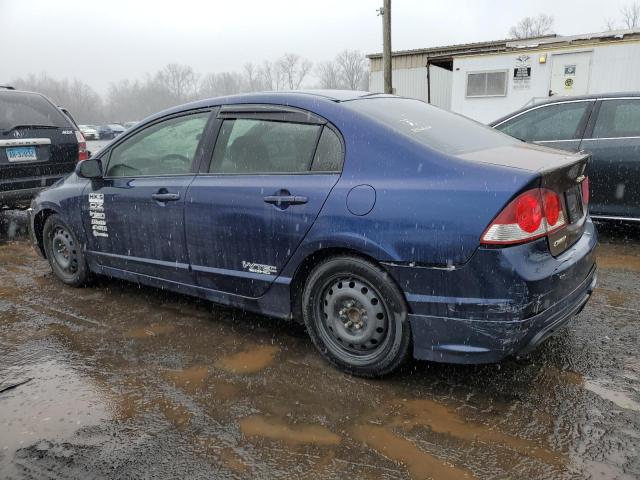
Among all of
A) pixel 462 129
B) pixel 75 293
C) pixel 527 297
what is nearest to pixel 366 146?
pixel 462 129

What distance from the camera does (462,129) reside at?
3012mm

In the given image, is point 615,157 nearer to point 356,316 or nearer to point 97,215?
point 356,316

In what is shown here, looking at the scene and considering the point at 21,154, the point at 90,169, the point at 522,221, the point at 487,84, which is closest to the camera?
the point at 522,221

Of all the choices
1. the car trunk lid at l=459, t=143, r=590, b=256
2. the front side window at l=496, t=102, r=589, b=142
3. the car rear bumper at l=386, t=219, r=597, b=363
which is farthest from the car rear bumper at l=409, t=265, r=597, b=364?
the front side window at l=496, t=102, r=589, b=142

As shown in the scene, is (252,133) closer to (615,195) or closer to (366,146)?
(366,146)

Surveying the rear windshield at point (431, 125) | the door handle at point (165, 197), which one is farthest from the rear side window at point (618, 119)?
the door handle at point (165, 197)

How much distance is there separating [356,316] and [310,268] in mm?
370

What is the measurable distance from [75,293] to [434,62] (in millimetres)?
13549

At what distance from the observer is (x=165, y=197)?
131 inches

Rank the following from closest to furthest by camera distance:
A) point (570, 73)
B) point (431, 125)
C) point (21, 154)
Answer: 1. point (431, 125)
2. point (21, 154)
3. point (570, 73)

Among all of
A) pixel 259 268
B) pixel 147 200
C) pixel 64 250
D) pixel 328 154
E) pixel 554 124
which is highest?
pixel 554 124

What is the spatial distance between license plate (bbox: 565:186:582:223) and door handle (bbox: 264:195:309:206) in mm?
1330

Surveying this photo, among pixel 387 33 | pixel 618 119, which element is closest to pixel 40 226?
pixel 618 119

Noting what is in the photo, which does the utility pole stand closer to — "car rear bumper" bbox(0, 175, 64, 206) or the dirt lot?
"car rear bumper" bbox(0, 175, 64, 206)
